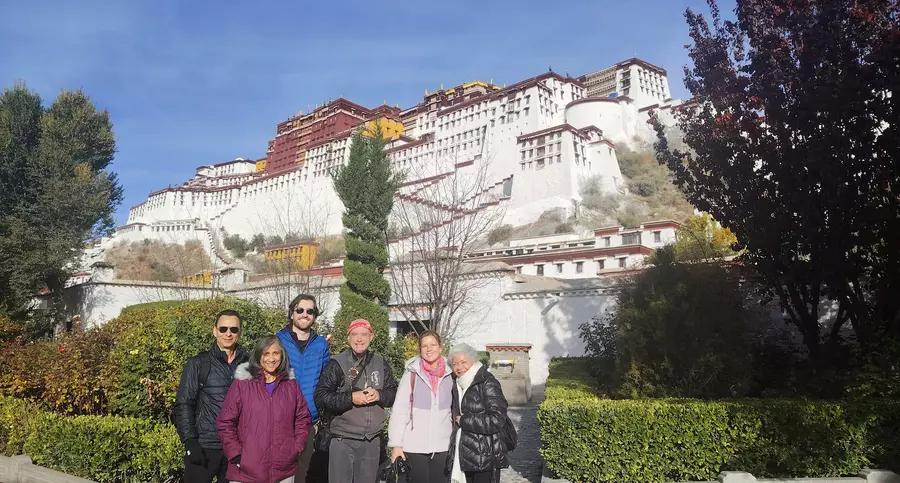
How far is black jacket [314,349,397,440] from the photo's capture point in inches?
151

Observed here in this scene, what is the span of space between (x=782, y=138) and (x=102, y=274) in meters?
22.7

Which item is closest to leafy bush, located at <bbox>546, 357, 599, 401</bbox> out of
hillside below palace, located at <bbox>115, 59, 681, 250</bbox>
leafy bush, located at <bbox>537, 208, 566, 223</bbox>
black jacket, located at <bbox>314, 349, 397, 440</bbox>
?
black jacket, located at <bbox>314, 349, 397, 440</bbox>

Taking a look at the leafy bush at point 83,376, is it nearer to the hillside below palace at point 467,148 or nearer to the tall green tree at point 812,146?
the tall green tree at point 812,146

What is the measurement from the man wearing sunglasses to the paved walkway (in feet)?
11.8

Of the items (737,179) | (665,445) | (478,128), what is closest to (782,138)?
(737,179)

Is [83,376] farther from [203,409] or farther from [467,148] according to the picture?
[467,148]

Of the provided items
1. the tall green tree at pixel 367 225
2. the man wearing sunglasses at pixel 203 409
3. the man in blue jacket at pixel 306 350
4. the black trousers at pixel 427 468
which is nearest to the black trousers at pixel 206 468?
the man wearing sunglasses at pixel 203 409

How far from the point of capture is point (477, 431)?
373 cm

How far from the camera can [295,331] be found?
427 centimetres

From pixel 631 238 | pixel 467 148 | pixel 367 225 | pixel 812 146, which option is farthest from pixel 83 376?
pixel 467 148

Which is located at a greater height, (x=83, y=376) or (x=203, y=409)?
(x=203, y=409)

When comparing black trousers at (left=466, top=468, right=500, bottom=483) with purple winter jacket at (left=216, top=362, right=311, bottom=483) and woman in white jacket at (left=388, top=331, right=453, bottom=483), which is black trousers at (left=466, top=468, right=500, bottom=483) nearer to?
woman in white jacket at (left=388, top=331, right=453, bottom=483)

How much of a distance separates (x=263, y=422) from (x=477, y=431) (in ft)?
4.56

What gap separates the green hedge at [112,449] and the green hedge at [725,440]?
385 centimetres
